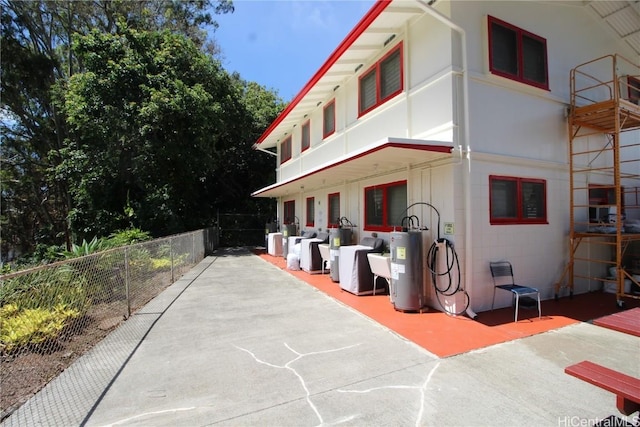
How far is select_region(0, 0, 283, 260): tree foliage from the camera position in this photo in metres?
14.5

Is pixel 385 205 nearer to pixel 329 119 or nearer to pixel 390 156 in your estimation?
pixel 390 156

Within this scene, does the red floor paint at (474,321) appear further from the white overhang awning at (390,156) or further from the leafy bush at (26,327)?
the leafy bush at (26,327)

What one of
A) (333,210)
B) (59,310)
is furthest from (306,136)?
(59,310)

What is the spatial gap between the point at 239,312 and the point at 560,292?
620cm

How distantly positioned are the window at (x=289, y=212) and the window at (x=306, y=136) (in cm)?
273

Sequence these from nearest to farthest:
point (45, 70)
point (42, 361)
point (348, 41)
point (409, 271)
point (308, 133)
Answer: point (42, 361) → point (409, 271) → point (348, 41) → point (308, 133) → point (45, 70)

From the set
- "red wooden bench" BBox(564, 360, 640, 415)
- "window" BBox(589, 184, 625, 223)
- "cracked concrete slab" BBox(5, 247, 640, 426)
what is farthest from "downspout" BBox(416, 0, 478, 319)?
"window" BBox(589, 184, 625, 223)

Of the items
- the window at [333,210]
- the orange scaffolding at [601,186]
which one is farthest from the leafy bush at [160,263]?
the orange scaffolding at [601,186]

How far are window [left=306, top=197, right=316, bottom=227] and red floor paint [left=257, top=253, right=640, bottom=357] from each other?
5.42m

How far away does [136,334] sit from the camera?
4863 millimetres

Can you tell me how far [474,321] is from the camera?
17.2 feet

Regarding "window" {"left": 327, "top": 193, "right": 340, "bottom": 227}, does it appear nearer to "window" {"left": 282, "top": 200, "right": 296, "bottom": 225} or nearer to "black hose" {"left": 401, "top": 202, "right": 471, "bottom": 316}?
"window" {"left": 282, "top": 200, "right": 296, "bottom": 225}

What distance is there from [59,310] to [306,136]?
31.7 ft

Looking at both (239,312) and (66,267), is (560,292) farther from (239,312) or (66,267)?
(66,267)
